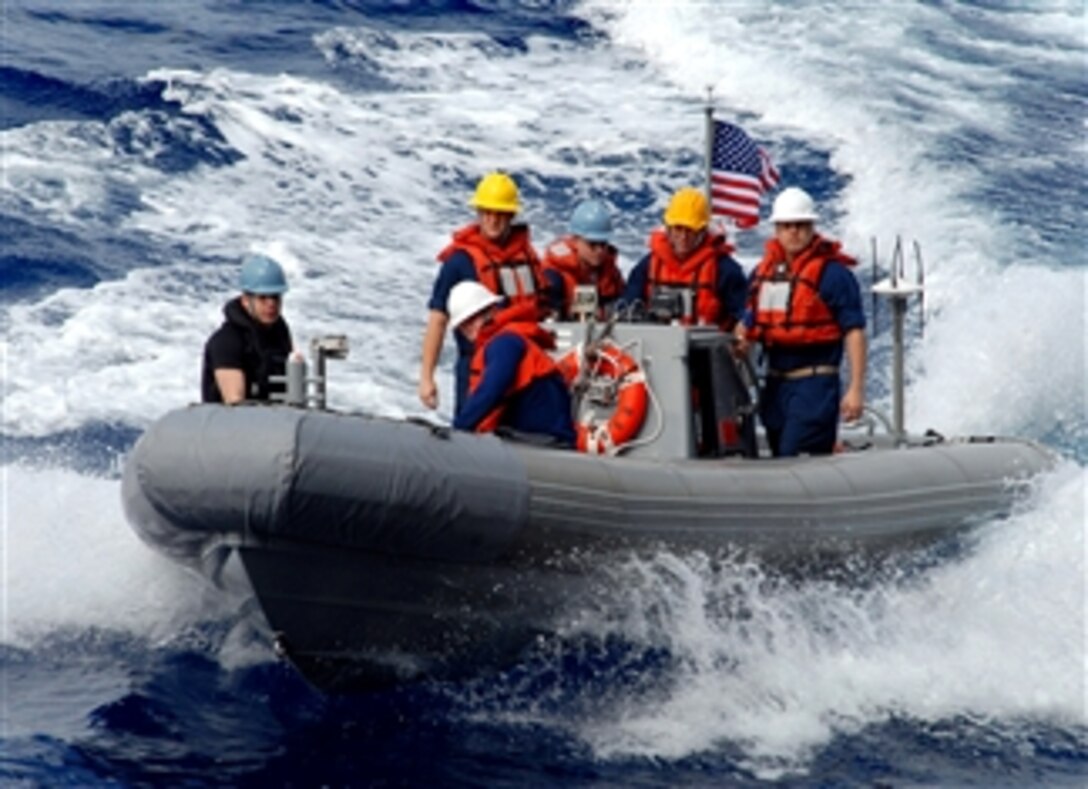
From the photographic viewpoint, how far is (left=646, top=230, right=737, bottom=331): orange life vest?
9.88m

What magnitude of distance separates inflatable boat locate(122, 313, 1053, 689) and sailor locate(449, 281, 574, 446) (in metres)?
0.11

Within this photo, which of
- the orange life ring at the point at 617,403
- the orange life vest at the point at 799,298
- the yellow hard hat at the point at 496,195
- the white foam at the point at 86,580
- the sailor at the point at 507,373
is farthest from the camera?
the orange life vest at the point at 799,298

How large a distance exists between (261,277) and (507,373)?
1.05 m

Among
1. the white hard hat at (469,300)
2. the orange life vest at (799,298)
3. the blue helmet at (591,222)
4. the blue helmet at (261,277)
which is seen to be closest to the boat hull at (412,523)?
the white hard hat at (469,300)

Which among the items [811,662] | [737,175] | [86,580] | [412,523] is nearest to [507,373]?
[412,523]

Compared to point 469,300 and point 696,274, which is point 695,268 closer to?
point 696,274

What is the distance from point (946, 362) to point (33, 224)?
5788 millimetres

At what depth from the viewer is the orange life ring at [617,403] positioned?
9.38m

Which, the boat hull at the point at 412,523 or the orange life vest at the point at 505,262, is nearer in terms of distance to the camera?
the boat hull at the point at 412,523

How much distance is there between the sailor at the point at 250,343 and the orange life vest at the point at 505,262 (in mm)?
925

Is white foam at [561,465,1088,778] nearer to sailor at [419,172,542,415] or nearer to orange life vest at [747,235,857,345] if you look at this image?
orange life vest at [747,235,857,345]

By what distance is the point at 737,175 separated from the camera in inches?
439

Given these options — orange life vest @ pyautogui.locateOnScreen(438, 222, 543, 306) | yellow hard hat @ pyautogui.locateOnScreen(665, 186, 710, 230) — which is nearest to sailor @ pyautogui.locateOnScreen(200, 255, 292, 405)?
orange life vest @ pyautogui.locateOnScreen(438, 222, 543, 306)

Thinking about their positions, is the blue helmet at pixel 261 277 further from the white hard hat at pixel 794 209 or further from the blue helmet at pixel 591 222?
the white hard hat at pixel 794 209
